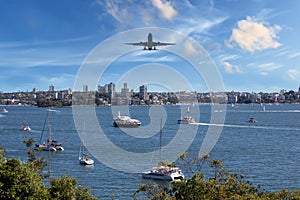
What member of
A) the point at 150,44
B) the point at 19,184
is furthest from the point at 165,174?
the point at 19,184

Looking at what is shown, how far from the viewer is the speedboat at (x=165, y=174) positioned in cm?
2777

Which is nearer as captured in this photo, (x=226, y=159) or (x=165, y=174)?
(x=165, y=174)

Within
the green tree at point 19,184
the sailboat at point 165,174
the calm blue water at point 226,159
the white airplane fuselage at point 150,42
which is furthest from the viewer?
the sailboat at point 165,174

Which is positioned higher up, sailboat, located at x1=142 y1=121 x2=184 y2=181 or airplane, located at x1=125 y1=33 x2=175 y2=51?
airplane, located at x1=125 y1=33 x2=175 y2=51

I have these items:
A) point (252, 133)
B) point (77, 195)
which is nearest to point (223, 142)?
point (252, 133)

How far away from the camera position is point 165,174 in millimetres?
28109

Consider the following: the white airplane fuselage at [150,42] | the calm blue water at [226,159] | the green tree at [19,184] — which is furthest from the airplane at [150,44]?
the calm blue water at [226,159]

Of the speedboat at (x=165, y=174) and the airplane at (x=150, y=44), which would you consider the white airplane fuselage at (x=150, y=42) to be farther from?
the speedboat at (x=165, y=174)

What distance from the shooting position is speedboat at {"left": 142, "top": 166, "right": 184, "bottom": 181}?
1093 inches

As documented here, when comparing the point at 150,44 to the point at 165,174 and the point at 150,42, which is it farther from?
the point at 165,174

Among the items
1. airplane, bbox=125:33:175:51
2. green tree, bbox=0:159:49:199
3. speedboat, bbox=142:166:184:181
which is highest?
airplane, bbox=125:33:175:51

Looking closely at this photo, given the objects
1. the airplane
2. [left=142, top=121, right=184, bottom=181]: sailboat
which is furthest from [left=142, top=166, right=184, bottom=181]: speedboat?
the airplane

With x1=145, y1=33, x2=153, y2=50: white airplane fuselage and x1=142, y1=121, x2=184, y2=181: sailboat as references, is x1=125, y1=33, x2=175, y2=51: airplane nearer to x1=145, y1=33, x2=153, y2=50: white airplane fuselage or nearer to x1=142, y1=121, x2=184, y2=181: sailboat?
x1=145, y1=33, x2=153, y2=50: white airplane fuselage

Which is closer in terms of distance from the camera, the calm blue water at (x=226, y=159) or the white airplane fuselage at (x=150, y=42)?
the white airplane fuselage at (x=150, y=42)
